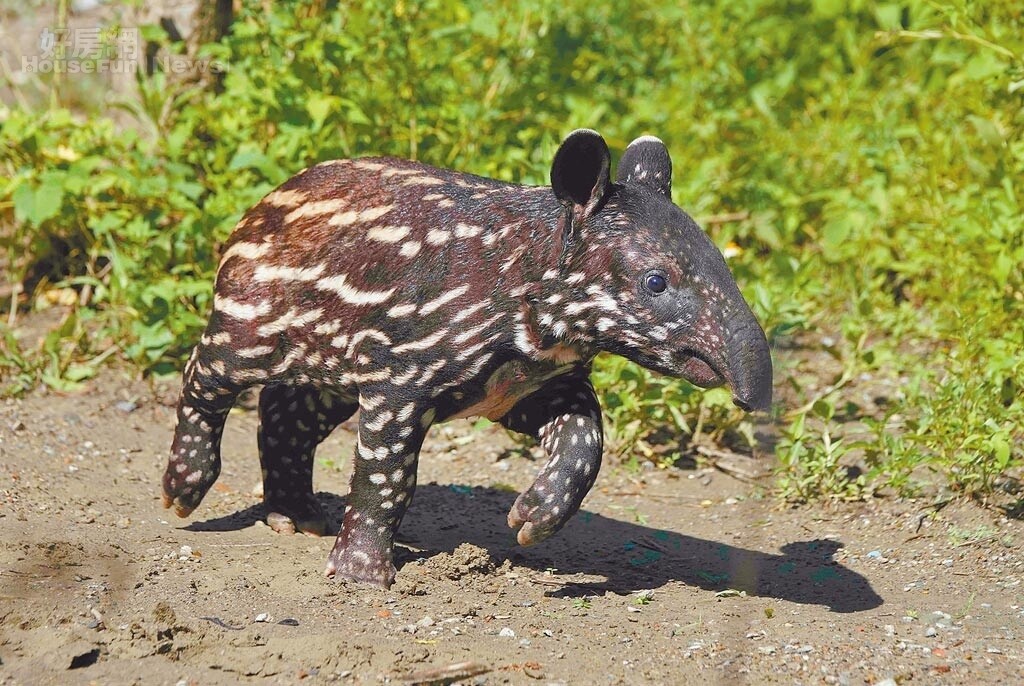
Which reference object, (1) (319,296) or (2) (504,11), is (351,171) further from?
(2) (504,11)

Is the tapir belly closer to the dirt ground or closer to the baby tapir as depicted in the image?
the baby tapir

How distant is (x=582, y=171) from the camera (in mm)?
4762

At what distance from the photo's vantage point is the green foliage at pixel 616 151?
22.2 feet

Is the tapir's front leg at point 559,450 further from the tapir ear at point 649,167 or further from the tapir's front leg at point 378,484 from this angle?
the tapir ear at point 649,167

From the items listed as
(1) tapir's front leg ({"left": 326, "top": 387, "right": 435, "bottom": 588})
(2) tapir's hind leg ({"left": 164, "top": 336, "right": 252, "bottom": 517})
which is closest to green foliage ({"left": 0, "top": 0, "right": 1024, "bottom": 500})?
(2) tapir's hind leg ({"left": 164, "top": 336, "right": 252, "bottom": 517})

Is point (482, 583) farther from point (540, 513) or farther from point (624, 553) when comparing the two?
point (624, 553)

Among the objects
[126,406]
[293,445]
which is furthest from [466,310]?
[126,406]

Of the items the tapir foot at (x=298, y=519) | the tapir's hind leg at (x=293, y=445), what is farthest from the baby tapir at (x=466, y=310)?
the tapir foot at (x=298, y=519)

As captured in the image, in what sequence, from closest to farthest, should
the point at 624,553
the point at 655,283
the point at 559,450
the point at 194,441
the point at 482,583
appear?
the point at 655,283 < the point at 559,450 < the point at 482,583 < the point at 194,441 < the point at 624,553

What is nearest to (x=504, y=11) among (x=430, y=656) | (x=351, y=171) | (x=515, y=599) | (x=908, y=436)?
(x=351, y=171)

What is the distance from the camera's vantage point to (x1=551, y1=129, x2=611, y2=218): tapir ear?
4.69 m

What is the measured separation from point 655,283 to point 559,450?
0.79 m

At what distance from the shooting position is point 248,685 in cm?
425

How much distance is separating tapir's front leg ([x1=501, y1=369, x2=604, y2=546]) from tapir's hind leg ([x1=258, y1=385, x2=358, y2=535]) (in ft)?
3.13
